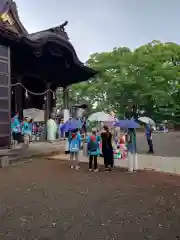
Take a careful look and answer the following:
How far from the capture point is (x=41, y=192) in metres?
6.98

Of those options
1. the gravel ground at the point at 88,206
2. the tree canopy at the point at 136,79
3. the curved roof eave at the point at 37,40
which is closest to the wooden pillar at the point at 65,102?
the curved roof eave at the point at 37,40

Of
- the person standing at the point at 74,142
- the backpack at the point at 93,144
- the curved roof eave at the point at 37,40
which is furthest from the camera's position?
the curved roof eave at the point at 37,40

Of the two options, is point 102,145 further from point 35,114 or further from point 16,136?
point 35,114

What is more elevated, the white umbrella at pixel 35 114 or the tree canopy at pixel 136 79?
the tree canopy at pixel 136 79

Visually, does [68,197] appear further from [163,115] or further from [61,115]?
[163,115]

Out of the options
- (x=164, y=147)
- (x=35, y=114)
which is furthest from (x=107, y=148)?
(x=35, y=114)

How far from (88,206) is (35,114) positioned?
13.0 m

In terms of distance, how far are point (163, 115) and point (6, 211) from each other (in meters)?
40.3

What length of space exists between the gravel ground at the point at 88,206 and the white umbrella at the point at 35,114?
8903 millimetres

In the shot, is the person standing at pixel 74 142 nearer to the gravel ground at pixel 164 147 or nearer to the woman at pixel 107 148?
the woman at pixel 107 148

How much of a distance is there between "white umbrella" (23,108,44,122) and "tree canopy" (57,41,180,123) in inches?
793

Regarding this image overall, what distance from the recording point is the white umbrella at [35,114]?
715 inches

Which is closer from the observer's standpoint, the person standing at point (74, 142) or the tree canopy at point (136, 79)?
the person standing at point (74, 142)

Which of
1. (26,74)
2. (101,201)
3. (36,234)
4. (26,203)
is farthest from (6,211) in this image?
(26,74)
